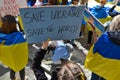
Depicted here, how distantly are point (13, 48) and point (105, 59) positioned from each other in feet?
5.58

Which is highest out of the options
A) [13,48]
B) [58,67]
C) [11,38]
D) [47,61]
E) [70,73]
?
[70,73]

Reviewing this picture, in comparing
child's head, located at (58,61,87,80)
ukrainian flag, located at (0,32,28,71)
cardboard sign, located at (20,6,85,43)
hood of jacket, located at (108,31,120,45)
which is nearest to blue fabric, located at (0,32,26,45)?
ukrainian flag, located at (0,32,28,71)

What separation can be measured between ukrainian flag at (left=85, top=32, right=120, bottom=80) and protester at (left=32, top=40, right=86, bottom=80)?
15.2 inches

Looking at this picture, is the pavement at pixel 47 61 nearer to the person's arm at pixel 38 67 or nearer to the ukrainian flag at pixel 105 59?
the ukrainian flag at pixel 105 59

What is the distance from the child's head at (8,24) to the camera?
4910 millimetres

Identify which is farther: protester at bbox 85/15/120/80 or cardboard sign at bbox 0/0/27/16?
cardboard sign at bbox 0/0/27/16

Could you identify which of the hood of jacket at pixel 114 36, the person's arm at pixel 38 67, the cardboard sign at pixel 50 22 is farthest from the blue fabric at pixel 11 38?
the hood of jacket at pixel 114 36

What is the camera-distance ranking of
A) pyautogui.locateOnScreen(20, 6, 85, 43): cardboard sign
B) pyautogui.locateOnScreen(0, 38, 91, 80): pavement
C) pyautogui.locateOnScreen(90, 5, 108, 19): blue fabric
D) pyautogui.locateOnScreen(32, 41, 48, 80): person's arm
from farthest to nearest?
pyautogui.locateOnScreen(90, 5, 108, 19): blue fabric, pyautogui.locateOnScreen(0, 38, 91, 80): pavement, pyautogui.locateOnScreen(20, 6, 85, 43): cardboard sign, pyautogui.locateOnScreen(32, 41, 48, 80): person's arm

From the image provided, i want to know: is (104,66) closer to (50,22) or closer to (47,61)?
(50,22)

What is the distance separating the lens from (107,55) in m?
3.81

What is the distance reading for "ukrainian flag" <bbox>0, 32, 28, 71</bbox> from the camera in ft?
16.2

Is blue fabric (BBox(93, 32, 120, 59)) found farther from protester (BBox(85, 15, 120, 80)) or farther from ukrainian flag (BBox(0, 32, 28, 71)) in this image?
ukrainian flag (BBox(0, 32, 28, 71))

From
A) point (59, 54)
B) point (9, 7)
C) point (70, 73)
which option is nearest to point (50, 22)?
point (59, 54)

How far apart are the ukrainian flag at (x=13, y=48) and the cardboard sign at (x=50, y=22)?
25.3 inches
